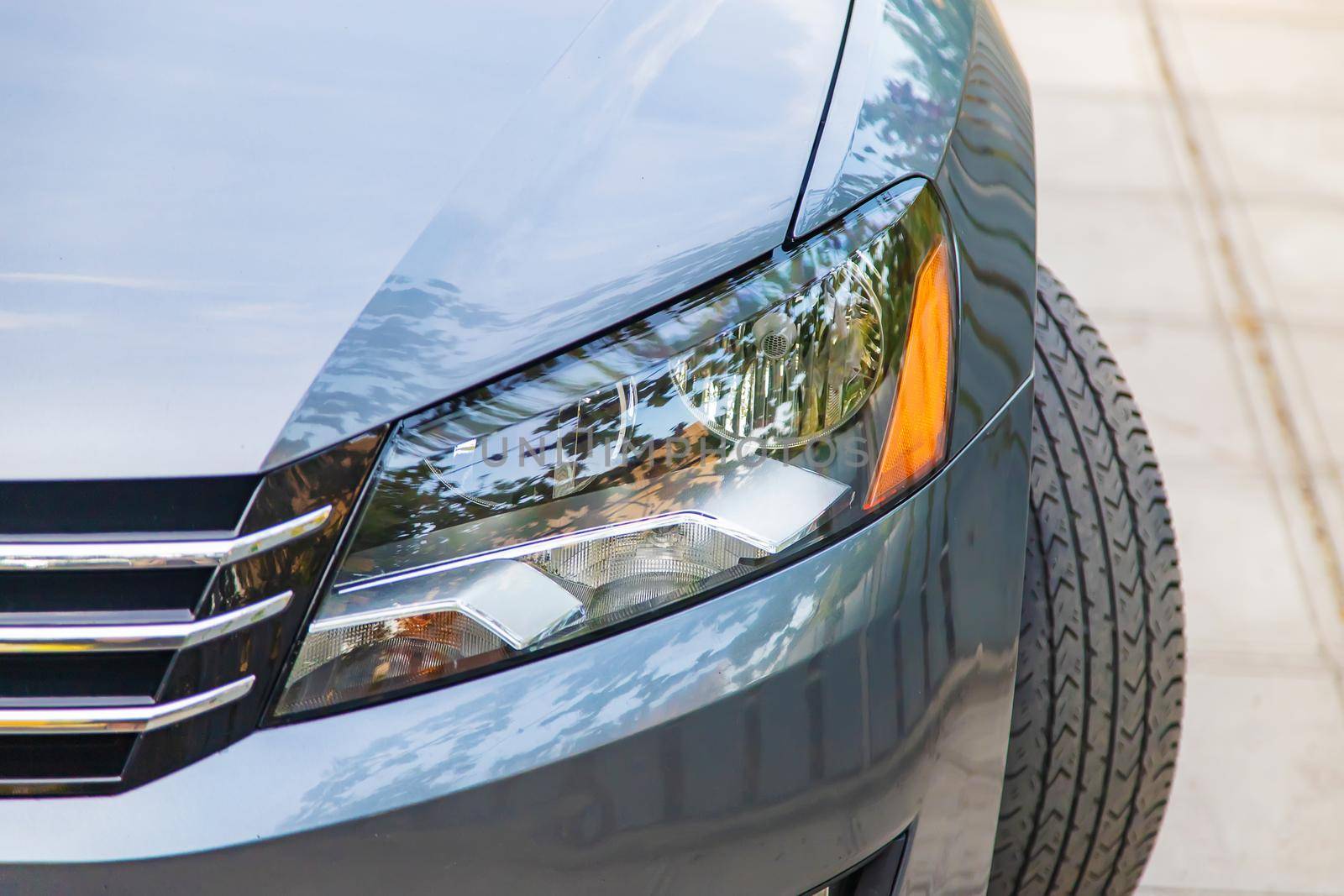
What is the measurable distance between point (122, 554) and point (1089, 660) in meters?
1.11

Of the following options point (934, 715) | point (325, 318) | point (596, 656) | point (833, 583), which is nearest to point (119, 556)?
point (325, 318)

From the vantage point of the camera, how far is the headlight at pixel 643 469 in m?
1.03

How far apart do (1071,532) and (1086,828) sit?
15.0 inches

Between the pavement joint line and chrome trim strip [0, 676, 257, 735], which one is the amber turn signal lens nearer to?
chrome trim strip [0, 676, 257, 735]

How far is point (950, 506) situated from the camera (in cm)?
115

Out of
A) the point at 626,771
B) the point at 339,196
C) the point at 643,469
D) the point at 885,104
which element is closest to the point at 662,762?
the point at 626,771

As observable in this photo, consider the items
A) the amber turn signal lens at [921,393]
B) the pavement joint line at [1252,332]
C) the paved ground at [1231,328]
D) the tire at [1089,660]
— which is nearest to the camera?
the amber turn signal lens at [921,393]

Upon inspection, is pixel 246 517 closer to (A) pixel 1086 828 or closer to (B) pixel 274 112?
(B) pixel 274 112

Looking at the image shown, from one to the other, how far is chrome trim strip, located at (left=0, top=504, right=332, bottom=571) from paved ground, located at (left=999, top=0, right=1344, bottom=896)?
1.61 metres

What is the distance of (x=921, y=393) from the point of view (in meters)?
1.16

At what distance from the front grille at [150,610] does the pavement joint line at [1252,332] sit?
6.75 ft

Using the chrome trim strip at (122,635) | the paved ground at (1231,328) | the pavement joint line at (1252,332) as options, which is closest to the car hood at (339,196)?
the chrome trim strip at (122,635)

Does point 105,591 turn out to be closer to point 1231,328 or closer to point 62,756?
point 62,756

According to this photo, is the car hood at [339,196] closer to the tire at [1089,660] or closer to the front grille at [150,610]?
the front grille at [150,610]
